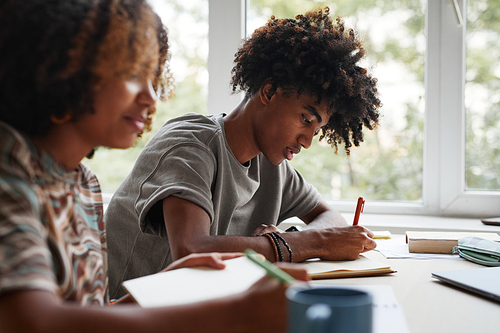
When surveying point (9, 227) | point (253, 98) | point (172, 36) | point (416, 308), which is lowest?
point (416, 308)

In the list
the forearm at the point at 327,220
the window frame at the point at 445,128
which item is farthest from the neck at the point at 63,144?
the window frame at the point at 445,128

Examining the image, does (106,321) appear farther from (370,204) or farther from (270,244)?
(370,204)

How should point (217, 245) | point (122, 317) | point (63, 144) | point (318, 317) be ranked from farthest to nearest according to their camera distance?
1. point (217, 245)
2. point (63, 144)
3. point (122, 317)
4. point (318, 317)

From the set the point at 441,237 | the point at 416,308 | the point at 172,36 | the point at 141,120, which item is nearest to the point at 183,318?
the point at 141,120

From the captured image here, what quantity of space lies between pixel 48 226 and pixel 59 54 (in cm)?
21

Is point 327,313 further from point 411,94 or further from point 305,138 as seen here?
point 411,94

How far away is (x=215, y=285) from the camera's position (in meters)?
0.70

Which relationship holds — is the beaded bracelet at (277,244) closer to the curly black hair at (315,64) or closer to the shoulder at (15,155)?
the curly black hair at (315,64)

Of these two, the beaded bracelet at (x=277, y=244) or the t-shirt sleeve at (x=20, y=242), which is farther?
the beaded bracelet at (x=277, y=244)

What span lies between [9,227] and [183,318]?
0.21m

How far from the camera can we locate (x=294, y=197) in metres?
1.61

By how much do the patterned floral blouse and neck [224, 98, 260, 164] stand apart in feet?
1.94

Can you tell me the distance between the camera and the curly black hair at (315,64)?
130cm

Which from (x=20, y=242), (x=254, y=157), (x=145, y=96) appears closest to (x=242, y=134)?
(x=254, y=157)
